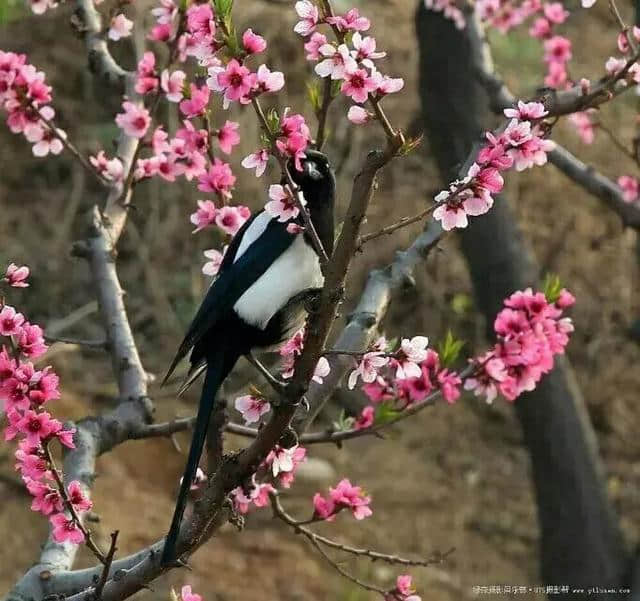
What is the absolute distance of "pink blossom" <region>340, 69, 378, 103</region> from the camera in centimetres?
120

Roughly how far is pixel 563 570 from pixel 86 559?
5.26 feet

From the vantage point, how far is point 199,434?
4.77 ft

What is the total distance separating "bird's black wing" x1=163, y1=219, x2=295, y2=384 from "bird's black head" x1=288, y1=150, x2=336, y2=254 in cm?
7

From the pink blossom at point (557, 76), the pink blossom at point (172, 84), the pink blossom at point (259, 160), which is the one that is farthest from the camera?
the pink blossom at point (557, 76)

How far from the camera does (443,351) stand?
1928mm

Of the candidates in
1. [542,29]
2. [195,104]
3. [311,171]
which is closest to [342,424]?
[311,171]

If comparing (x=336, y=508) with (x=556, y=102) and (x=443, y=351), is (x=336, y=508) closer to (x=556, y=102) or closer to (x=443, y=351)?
(x=443, y=351)

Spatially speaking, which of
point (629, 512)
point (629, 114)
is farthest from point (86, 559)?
point (629, 114)

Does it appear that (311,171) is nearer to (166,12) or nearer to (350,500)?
(350,500)

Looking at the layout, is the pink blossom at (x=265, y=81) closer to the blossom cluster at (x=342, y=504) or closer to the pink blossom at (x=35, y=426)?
the pink blossom at (x=35, y=426)

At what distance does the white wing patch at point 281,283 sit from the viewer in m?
1.63

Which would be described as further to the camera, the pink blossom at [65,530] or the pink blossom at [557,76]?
the pink blossom at [557,76]

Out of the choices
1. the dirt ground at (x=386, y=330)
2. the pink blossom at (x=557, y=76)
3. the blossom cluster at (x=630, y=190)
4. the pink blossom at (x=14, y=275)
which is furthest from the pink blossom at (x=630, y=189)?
the pink blossom at (x=14, y=275)

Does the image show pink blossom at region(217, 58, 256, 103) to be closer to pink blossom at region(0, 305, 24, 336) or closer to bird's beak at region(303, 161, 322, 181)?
bird's beak at region(303, 161, 322, 181)
